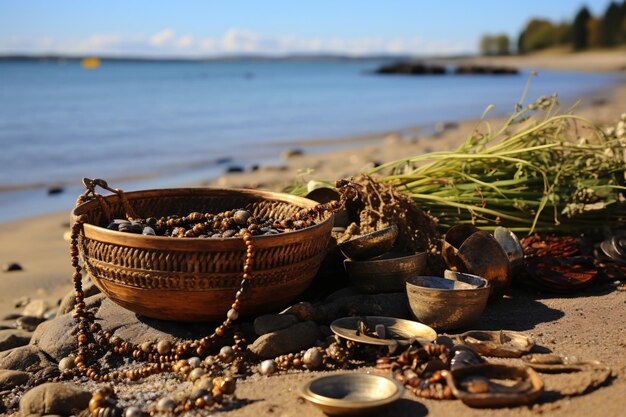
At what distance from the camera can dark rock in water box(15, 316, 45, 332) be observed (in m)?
4.57

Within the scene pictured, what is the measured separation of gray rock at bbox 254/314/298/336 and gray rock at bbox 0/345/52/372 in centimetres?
109

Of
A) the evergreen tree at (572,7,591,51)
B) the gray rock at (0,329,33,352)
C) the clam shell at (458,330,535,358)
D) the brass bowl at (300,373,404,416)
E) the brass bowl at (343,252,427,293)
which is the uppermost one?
the evergreen tree at (572,7,591,51)

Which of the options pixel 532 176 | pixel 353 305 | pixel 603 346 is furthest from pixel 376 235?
pixel 532 176

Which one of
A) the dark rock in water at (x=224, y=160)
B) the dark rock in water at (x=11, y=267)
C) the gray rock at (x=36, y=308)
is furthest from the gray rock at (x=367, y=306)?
the dark rock in water at (x=224, y=160)

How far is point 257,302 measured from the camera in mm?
3330

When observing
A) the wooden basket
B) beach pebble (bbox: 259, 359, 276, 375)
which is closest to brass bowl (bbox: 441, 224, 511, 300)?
the wooden basket

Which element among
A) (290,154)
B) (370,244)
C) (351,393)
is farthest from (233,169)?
(351,393)

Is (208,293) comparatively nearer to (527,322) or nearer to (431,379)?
(431,379)

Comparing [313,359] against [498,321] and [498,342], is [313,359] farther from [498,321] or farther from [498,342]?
[498,321]

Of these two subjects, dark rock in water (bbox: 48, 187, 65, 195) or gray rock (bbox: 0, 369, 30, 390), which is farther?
dark rock in water (bbox: 48, 187, 65, 195)

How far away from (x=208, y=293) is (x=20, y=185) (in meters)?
8.58

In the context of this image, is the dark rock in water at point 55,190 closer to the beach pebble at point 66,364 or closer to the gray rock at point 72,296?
the gray rock at point 72,296

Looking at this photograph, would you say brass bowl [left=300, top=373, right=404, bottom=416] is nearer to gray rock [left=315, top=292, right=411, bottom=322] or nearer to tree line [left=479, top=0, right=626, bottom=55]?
gray rock [left=315, top=292, right=411, bottom=322]

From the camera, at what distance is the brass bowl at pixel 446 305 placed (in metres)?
3.31
